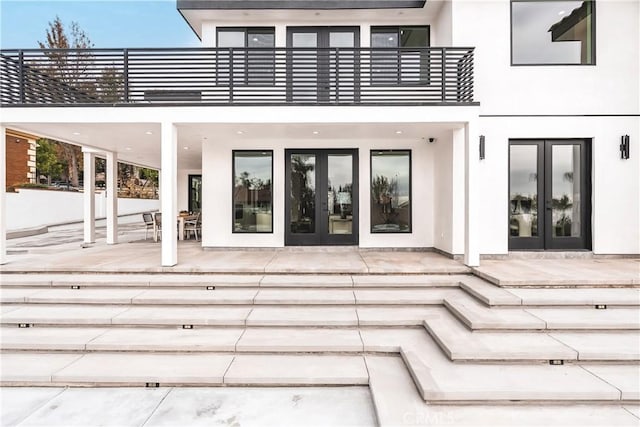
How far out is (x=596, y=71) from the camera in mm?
7363

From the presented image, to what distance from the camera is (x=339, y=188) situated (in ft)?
28.3

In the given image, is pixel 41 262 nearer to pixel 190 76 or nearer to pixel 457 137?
pixel 190 76

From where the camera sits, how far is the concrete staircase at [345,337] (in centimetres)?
334

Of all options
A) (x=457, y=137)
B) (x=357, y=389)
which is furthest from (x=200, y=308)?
(x=457, y=137)

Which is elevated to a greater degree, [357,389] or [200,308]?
[200,308]

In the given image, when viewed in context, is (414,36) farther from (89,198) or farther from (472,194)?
(89,198)

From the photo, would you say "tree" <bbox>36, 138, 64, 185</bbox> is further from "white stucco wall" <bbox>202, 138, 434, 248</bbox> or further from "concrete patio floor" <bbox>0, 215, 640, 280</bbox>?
"white stucco wall" <bbox>202, 138, 434, 248</bbox>

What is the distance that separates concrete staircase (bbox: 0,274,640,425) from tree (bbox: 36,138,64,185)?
66.0 feet

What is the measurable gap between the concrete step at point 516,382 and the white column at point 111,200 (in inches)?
369

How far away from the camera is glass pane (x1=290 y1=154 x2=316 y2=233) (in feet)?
28.2

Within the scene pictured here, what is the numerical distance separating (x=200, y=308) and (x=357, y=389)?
2.73 m

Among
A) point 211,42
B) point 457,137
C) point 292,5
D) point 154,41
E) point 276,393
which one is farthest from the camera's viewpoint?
point 154,41

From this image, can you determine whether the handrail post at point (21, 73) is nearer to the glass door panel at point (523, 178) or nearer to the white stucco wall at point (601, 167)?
the white stucco wall at point (601, 167)

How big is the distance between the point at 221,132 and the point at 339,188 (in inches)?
119
